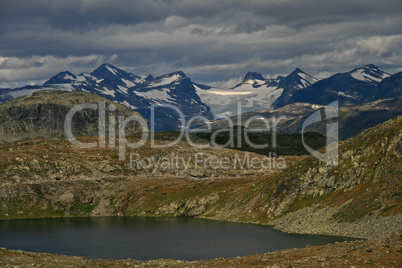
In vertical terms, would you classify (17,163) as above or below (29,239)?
above

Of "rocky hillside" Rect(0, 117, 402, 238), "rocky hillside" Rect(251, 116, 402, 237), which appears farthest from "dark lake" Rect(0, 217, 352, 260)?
"rocky hillside" Rect(0, 117, 402, 238)

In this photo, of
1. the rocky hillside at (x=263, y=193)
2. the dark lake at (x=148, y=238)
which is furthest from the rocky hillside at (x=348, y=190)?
the dark lake at (x=148, y=238)

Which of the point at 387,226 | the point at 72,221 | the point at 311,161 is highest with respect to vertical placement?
the point at 311,161

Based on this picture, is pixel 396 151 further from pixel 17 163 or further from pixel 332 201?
pixel 17 163

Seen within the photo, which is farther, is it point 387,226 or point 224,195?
point 224,195

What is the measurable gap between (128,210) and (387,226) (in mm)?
101295

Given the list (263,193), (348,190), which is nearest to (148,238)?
(263,193)

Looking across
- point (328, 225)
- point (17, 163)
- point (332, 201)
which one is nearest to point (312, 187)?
point (332, 201)

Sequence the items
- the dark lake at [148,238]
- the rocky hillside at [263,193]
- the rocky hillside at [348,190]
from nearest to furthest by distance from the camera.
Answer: the dark lake at [148,238] < the rocky hillside at [348,190] < the rocky hillside at [263,193]

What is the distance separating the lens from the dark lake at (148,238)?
101 m

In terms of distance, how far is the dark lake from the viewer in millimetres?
100812

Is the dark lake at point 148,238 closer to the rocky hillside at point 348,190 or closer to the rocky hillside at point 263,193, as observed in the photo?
the rocky hillside at point 348,190

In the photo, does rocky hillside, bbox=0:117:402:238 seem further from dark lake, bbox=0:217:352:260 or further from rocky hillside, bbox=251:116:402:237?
dark lake, bbox=0:217:352:260

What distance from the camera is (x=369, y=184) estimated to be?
116625 mm
